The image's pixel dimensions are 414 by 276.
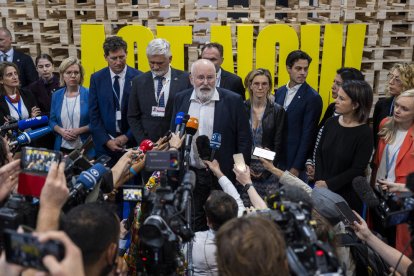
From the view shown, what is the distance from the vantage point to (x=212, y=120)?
4.16 m

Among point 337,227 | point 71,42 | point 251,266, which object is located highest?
point 71,42

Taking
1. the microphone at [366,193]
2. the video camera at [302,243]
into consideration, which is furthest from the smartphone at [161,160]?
the microphone at [366,193]

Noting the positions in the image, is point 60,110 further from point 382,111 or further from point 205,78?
point 382,111

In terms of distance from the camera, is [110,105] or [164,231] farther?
[110,105]

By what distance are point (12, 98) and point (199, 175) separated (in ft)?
7.74

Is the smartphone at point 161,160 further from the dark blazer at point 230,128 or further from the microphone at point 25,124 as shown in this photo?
the microphone at point 25,124

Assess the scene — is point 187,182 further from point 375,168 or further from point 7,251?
point 375,168

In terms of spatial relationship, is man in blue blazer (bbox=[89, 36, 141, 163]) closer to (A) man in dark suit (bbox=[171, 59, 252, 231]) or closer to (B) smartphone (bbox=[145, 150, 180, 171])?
(A) man in dark suit (bbox=[171, 59, 252, 231])

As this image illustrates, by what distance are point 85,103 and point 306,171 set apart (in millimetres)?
2427

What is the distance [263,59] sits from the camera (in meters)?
6.22

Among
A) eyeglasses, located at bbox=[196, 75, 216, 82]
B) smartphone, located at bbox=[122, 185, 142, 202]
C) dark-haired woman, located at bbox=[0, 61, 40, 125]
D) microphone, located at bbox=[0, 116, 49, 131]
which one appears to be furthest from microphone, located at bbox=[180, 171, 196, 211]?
dark-haired woman, located at bbox=[0, 61, 40, 125]

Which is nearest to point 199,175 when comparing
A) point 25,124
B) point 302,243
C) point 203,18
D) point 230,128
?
point 230,128

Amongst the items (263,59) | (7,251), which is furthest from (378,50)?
(7,251)

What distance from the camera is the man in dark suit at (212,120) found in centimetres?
413
